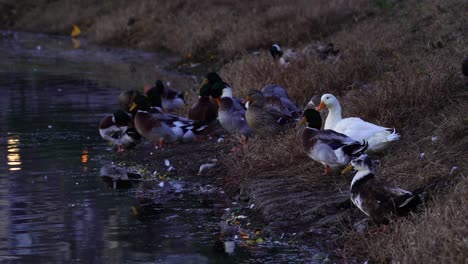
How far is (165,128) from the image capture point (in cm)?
1534

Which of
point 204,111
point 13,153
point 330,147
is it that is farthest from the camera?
point 204,111

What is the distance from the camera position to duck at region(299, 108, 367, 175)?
36.6ft

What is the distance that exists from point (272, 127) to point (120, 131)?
2995mm

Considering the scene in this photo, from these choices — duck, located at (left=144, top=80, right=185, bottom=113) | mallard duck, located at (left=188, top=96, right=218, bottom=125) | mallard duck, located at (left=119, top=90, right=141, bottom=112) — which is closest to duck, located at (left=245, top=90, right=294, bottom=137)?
mallard duck, located at (left=188, top=96, right=218, bottom=125)

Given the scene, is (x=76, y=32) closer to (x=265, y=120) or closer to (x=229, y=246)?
(x=265, y=120)

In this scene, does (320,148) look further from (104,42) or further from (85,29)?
(85,29)

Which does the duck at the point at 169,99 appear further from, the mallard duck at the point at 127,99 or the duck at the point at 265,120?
the duck at the point at 265,120

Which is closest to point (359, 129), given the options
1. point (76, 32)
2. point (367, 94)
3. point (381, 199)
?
point (367, 94)

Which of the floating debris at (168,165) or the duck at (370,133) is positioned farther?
the floating debris at (168,165)

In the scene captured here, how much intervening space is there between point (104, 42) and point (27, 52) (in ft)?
11.7

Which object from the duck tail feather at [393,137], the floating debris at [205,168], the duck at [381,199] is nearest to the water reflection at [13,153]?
the floating debris at [205,168]

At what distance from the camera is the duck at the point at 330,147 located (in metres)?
11.2

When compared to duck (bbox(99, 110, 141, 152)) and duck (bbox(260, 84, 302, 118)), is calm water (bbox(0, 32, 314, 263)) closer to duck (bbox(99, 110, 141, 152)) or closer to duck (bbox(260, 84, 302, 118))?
duck (bbox(99, 110, 141, 152))

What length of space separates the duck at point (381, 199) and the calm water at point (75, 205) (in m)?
0.78
